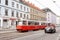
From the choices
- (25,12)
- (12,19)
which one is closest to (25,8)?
(25,12)

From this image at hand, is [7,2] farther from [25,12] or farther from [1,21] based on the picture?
[25,12]

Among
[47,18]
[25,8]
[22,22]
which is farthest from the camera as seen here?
[47,18]

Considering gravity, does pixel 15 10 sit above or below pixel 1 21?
above

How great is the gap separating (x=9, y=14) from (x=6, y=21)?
2.32 metres

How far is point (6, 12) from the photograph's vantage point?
51.8 meters

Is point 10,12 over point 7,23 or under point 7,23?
over

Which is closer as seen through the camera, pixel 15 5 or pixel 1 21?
pixel 1 21

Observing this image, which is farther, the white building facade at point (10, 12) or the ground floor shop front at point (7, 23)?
the white building facade at point (10, 12)

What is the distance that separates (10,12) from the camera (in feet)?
178

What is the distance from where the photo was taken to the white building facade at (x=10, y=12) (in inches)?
1972

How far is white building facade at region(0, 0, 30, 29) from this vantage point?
1972 inches

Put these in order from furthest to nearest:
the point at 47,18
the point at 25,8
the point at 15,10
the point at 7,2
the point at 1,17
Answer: the point at 47,18, the point at 25,8, the point at 15,10, the point at 7,2, the point at 1,17

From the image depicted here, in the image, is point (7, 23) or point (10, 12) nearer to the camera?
point (7, 23)

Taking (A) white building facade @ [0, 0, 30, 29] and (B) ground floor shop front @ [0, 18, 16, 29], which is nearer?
(B) ground floor shop front @ [0, 18, 16, 29]
